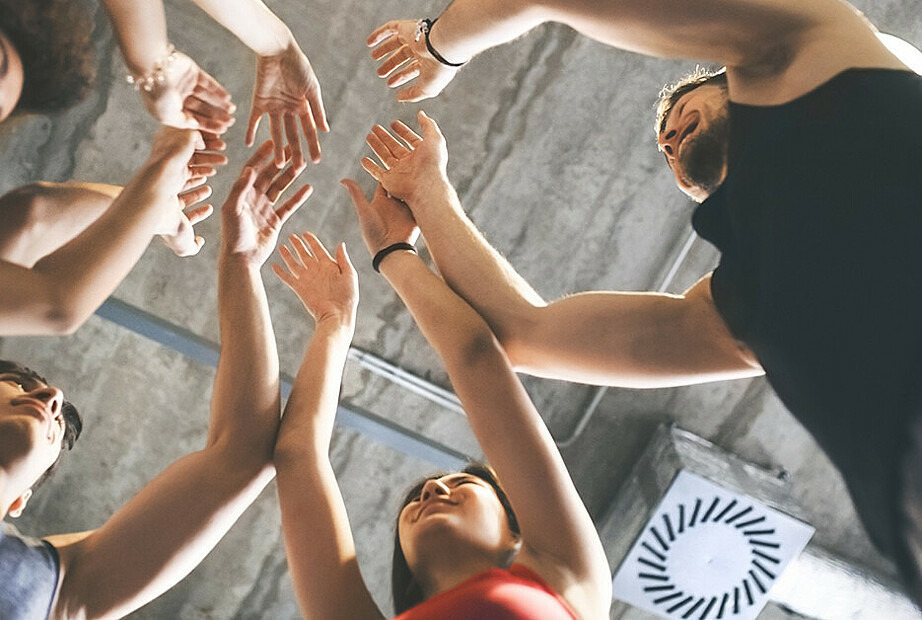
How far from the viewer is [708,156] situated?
1.43m

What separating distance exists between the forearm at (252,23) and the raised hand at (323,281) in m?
0.46

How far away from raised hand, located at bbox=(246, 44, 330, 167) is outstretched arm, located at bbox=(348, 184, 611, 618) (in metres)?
0.75

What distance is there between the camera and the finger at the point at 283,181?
1957 millimetres

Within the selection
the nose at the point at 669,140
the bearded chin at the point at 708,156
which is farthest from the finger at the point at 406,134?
the bearded chin at the point at 708,156

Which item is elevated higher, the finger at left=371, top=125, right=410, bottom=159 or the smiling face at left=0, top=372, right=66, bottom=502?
the finger at left=371, top=125, right=410, bottom=159

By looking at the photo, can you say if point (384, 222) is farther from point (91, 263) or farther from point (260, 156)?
point (91, 263)

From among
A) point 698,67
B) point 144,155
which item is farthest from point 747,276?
point 144,155

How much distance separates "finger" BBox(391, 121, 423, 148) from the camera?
1991 mm

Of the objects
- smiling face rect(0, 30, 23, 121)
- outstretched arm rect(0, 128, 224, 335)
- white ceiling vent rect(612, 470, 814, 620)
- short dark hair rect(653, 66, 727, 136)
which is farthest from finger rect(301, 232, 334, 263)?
white ceiling vent rect(612, 470, 814, 620)

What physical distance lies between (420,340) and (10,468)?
65.8 inches

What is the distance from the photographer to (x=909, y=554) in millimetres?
929

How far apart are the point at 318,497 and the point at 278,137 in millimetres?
941

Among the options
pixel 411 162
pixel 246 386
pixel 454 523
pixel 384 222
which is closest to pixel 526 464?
pixel 454 523

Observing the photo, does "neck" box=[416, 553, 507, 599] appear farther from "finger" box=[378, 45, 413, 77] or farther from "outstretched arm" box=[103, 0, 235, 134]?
"finger" box=[378, 45, 413, 77]
